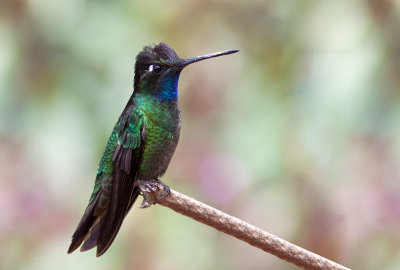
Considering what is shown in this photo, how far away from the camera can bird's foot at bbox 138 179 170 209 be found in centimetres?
172

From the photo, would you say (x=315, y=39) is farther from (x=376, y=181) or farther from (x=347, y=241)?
(x=347, y=241)

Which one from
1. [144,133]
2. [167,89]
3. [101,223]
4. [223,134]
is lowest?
[101,223]

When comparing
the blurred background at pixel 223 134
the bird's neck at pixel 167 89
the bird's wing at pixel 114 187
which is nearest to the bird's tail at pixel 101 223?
the bird's wing at pixel 114 187

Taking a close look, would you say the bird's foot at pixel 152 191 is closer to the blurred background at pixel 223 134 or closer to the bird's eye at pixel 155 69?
the bird's eye at pixel 155 69

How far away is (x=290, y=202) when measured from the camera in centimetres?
330

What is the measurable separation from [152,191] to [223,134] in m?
1.61

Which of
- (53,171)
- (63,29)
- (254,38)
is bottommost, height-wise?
(53,171)

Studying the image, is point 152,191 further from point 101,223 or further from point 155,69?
point 155,69

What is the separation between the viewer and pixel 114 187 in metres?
1.94

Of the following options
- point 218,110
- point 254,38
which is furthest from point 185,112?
point 254,38

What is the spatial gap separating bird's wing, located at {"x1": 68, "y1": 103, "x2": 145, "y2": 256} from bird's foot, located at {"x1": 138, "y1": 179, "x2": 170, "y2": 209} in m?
0.03

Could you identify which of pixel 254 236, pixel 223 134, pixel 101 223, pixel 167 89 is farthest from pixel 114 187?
pixel 223 134

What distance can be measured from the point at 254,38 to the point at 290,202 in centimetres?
82

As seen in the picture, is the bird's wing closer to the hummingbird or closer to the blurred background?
the hummingbird
